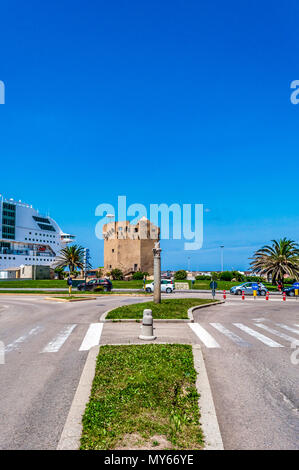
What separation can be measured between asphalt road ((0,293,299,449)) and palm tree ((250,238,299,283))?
113ft

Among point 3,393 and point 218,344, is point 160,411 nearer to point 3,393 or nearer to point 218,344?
point 3,393

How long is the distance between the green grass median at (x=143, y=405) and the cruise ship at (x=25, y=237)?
82.0 metres

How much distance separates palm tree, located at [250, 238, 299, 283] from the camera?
4828 centimetres

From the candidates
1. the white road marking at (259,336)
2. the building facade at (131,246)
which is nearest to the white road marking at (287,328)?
the white road marking at (259,336)

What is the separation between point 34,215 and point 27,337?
287ft

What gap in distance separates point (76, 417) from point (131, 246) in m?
80.3

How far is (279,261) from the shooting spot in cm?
4894

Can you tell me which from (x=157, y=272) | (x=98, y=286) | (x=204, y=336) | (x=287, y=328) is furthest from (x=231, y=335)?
(x=98, y=286)

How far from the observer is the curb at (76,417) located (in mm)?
4590

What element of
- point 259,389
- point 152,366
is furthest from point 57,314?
point 259,389

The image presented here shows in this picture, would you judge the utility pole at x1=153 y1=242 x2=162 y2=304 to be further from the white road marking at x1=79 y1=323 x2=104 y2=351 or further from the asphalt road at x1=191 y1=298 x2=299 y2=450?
the asphalt road at x1=191 y1=298 x2=299 y2=450

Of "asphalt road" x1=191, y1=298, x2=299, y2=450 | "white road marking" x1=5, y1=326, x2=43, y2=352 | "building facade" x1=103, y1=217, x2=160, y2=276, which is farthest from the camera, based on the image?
"building facade" x1=103, y1=217, x2=160, y2=276

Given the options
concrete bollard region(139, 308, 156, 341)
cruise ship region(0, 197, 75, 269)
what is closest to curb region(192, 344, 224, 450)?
concrete bollard region(139, 308, 156, 341)

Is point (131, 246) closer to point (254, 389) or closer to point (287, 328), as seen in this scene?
point (287, 328)
